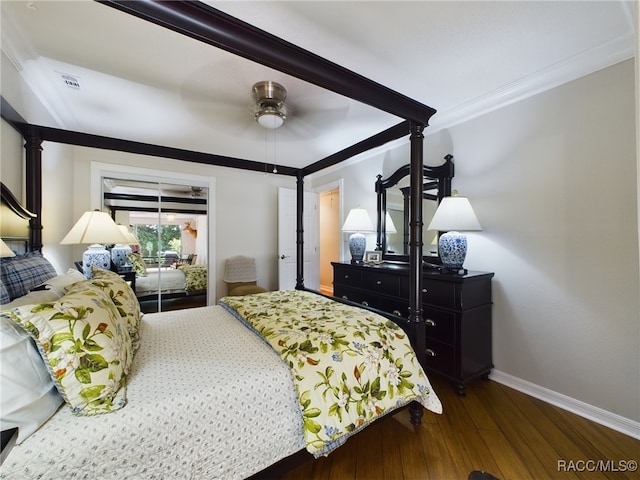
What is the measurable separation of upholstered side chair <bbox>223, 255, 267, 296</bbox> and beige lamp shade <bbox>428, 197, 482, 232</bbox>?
2.66m

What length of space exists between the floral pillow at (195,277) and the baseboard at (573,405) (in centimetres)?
367

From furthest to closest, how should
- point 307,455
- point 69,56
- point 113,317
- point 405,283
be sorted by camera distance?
point 405,283 < point 69,56 < point 307,455 < point 113,317

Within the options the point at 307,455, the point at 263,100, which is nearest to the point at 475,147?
the point at 263,100

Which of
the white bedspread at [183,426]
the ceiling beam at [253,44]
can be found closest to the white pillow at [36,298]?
the white bedspread at [183,426]

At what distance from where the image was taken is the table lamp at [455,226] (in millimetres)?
2236

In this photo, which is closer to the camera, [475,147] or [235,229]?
[475,147]

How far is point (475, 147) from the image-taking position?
2.45m

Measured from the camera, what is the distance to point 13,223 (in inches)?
61.0

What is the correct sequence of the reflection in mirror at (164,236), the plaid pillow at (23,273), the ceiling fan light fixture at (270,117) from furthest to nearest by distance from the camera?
the reflection in mirror at (164,236), the ceiling fan light fixture at (270,117), the plaid pillow at (23,273)

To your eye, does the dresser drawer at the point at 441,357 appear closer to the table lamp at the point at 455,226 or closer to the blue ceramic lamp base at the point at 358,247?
the table lamp at the point at 455,226

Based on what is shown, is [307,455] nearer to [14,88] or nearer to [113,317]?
[113,317]

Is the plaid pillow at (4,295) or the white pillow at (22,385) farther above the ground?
the plaid pillow at (4,295)

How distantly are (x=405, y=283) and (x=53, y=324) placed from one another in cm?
229

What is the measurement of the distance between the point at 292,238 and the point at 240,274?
39.2 inches
